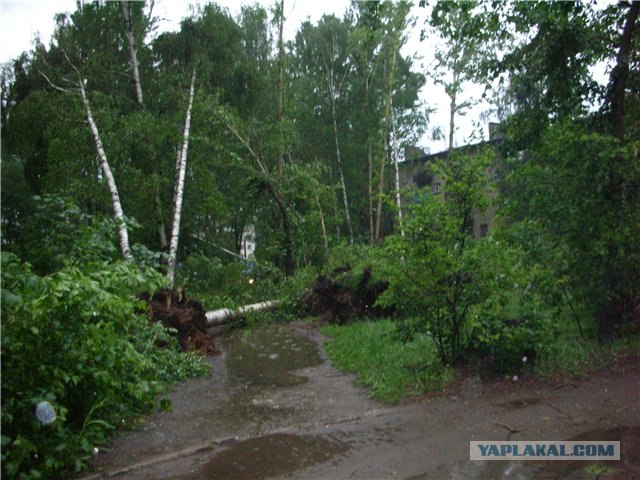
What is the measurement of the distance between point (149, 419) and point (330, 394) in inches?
92.2

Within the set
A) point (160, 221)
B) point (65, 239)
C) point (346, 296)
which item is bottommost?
point (346, 296)

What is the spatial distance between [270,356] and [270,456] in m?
5.51

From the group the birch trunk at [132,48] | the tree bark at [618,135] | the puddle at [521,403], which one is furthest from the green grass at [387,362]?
the birch trunk at [132,48]

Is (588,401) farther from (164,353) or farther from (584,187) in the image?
(164,353)

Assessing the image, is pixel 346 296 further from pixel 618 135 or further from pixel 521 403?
pixel 521 403

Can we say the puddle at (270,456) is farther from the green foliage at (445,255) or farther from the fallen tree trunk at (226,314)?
the fallen tree trunk at (226,314)

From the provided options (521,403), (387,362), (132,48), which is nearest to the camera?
(521,403)

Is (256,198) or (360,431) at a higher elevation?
(256,198)

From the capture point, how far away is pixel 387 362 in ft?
→ 27.7

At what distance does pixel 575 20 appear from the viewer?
7.84 metres

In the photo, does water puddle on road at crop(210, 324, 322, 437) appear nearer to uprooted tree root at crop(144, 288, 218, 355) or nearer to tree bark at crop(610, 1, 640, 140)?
uprooted tree root at crop(144, 288, 218, 355)

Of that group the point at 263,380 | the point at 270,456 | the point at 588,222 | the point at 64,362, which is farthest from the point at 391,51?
the point at 64,362

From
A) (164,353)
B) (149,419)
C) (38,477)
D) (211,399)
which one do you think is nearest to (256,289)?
(164,353)

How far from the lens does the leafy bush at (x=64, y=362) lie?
13.8ft
